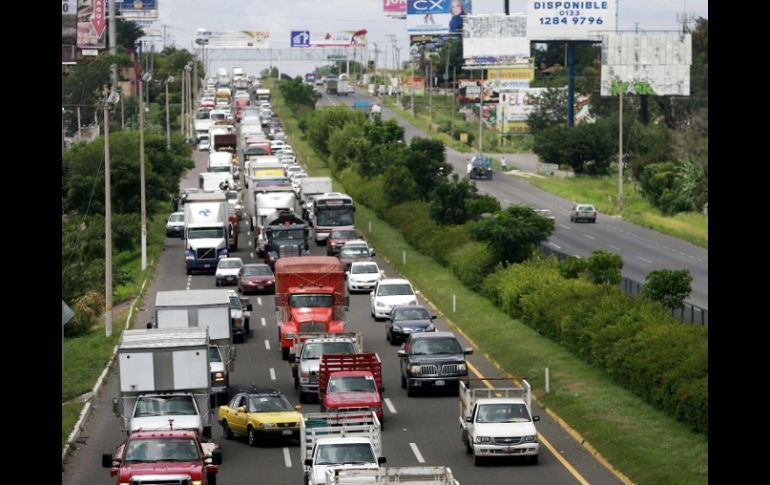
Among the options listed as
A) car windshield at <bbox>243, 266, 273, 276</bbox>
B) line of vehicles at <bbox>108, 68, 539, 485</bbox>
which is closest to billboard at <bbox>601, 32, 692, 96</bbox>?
line of vehicles at <bbox>108, 68, 539, 485</bbox>

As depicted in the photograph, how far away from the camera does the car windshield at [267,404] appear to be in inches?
1501

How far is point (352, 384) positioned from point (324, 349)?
4844mm

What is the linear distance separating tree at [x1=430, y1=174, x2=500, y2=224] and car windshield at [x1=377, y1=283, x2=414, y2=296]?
17764 millimetres

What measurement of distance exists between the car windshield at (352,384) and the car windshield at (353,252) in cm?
3275

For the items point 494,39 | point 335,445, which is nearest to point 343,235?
point 335,445

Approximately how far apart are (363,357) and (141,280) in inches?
1261

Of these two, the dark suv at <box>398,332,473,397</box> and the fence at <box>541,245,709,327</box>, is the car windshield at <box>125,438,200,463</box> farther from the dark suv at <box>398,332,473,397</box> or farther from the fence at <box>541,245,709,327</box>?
the fence at <box>541,245,709,327</box>

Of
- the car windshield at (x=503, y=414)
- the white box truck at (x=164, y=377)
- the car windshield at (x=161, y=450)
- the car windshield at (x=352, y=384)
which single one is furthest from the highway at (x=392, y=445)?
the car windshield at (x=161, y=450)

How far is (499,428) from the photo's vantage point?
1388 inches

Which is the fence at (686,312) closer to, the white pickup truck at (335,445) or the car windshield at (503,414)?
the car windshield at (503,414)

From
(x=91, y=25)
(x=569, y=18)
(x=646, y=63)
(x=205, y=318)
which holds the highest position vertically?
(x=569, y=18)

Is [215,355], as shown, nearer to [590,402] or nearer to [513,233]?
[590,402]

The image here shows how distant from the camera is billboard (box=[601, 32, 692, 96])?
134 meters

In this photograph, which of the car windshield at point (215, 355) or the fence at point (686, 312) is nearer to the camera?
the car windshield at point (215, 355)
